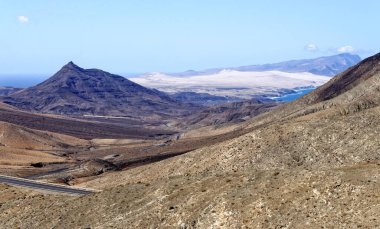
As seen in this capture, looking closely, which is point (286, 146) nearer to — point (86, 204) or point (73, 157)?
point (86, 204)

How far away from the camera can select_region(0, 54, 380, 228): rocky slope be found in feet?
104

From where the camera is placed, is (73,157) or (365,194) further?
(73,157)

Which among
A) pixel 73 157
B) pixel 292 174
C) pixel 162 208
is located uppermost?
pixel 292 174

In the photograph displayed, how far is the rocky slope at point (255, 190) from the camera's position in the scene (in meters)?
31.5

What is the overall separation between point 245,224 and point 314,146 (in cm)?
3017

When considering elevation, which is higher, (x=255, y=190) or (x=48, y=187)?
(x=255, y=190)

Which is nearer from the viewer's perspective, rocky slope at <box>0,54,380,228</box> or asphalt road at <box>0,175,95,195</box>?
rocky slope at <box>0,54,380,228</box>

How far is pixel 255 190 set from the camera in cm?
3547

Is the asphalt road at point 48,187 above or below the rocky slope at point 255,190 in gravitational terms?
below

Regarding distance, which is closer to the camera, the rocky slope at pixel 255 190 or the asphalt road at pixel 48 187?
the rocky slope at pixel 255 190

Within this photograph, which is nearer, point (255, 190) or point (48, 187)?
point (255, 190)

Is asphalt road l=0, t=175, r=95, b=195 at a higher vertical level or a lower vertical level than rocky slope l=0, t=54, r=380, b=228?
lower

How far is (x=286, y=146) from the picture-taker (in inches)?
2411

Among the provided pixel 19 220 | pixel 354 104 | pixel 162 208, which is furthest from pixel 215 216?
pixel 354 104
